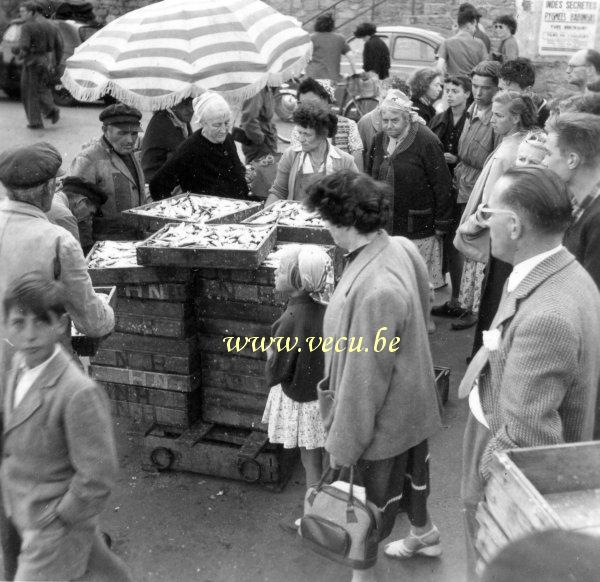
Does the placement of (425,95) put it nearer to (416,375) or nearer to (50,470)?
(416,375)

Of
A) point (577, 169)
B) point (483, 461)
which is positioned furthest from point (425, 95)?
point (483, 461)

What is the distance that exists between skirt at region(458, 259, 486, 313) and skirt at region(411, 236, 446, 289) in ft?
0.68

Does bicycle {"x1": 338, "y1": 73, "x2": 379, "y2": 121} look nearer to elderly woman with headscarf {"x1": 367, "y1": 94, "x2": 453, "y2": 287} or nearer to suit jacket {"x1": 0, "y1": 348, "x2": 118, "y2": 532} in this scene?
elderly woman with headscarf {"x1": 367, "y1": 94, "x2": 453, "y2": 287}

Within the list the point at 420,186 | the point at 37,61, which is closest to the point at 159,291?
the point at 420,186

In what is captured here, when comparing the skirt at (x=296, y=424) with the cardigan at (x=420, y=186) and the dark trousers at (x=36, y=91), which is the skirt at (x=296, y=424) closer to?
the cardigan at (x=420, y=186)

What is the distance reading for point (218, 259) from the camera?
3.99 m

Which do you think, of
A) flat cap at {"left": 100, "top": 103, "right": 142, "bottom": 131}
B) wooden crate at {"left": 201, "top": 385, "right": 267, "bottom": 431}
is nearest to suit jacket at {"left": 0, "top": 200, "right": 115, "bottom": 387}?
wooden crate at {"left": 201, "top": 385, "right": 267, "bottom": 431}

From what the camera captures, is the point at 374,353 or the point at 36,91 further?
the point at 36,91

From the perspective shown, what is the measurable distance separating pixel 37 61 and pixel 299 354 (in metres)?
11.0

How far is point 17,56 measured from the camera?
46.8 feet

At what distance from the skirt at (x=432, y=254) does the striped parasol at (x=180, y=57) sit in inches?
66.3

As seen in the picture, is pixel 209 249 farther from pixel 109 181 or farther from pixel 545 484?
pixel 545 484

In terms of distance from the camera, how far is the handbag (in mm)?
3080

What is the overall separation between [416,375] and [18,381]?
4.90 feet
